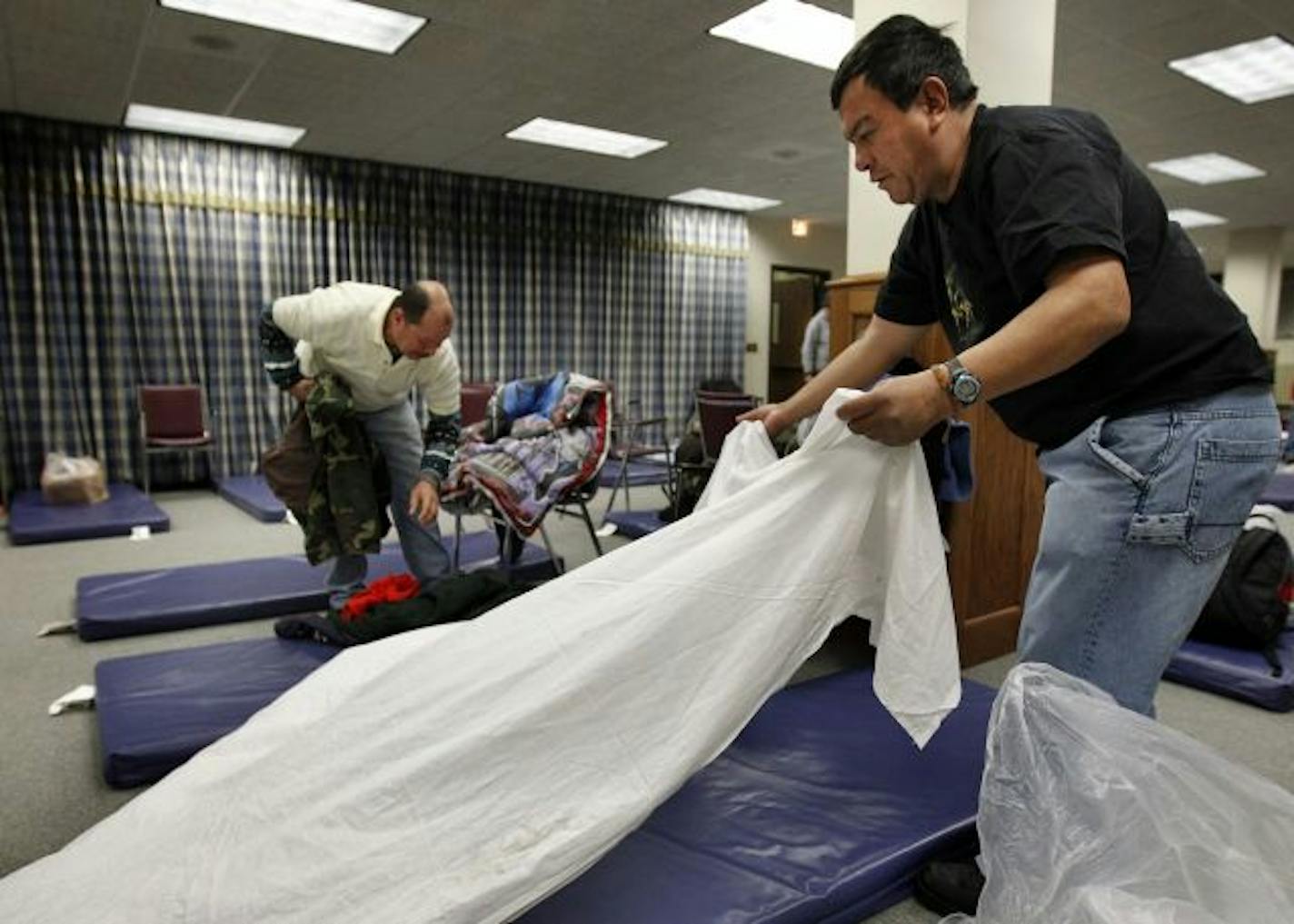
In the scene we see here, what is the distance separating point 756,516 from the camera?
132cm

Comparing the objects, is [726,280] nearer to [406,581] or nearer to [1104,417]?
[406,581]

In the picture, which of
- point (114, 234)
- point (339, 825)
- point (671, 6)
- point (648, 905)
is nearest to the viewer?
point (339, 825)

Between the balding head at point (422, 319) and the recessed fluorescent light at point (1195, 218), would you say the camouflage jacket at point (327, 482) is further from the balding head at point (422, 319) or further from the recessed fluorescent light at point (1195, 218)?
the recessed fluorescent light at point (1195, 218)

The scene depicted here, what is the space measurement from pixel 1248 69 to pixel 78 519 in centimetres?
682

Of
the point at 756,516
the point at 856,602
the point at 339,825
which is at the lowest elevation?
the point at 339,825

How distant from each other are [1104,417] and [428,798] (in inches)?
41.7

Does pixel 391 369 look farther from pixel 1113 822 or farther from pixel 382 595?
pixel 1113 822

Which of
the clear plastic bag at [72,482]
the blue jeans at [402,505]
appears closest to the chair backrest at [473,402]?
the clear plastic bag at [72,482]

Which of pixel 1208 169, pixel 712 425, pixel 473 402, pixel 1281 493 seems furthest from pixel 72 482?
pixel 1208 169

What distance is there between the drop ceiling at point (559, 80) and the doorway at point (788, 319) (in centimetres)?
267

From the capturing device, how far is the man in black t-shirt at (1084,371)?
3.36 ft

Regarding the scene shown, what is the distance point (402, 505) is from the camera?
2977mm

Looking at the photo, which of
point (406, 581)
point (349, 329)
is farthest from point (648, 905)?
point (349, 329)

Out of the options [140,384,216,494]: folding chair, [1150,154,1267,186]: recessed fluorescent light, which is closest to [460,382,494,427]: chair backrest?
[140,384,216,494]: folding chair
